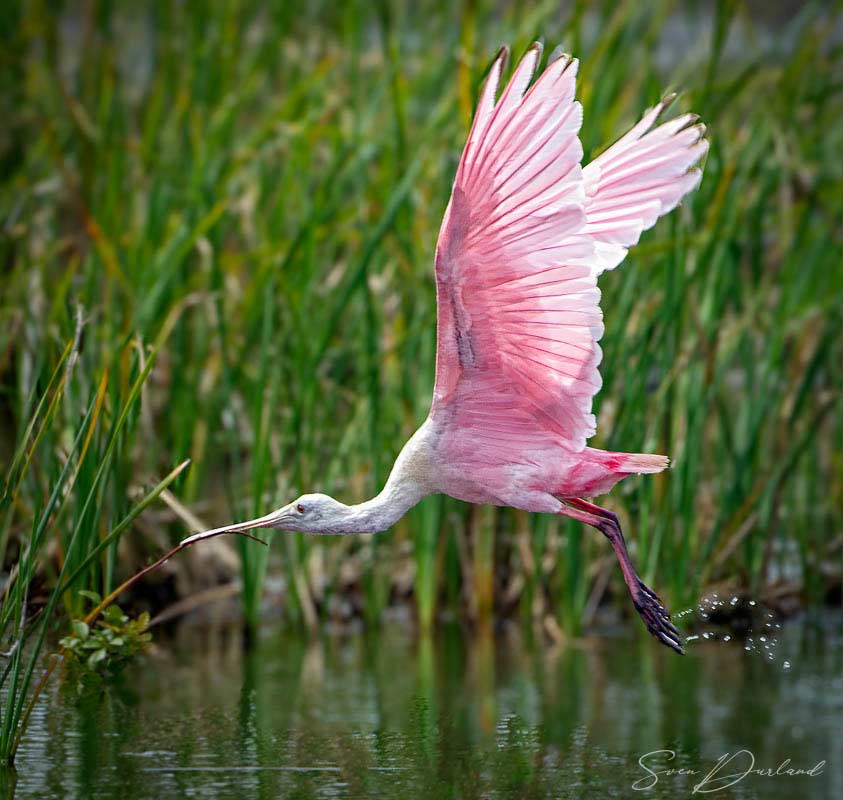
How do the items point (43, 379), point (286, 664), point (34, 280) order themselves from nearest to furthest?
point (43, 379), point (286, 664), point (34, 280)

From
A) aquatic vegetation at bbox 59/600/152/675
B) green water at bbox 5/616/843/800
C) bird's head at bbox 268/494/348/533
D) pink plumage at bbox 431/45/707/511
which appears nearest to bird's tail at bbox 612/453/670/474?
pink plumage at bbox 431/45/707/511

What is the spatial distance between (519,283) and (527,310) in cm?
8

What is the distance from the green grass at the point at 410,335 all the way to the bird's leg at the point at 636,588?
4.83ft

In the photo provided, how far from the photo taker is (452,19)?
7.84 m

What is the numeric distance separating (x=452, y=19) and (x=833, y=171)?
2242mm

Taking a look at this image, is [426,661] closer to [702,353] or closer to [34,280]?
[702,353]

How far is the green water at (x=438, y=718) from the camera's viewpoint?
3568 mm

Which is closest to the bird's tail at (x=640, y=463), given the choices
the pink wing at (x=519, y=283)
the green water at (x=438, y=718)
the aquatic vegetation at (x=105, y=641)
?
the pink wing at (x=519, y=283)

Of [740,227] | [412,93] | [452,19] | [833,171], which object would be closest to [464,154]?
[740,227]

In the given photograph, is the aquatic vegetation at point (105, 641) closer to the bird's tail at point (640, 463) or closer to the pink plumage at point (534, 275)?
the pink plumage at point (534, 275)
